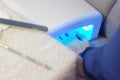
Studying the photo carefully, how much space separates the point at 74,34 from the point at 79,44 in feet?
0.36

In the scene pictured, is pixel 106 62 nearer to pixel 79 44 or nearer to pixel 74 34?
pixel 79 44

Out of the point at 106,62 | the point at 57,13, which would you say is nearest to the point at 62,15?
the point at 57,13

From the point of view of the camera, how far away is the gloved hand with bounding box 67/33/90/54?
2.99 feet

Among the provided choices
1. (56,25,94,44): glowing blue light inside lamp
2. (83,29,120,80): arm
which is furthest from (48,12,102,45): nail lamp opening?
(83,29,120,80): arm

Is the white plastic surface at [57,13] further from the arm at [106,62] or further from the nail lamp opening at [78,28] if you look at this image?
the arm at [106,62]

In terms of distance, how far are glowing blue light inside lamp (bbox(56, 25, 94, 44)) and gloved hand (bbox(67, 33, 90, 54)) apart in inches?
0.8

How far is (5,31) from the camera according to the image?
0.63 meters

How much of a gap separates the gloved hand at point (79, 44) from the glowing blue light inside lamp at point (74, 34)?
0.07 ft

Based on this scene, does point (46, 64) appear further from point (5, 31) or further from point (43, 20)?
point (43, 20)

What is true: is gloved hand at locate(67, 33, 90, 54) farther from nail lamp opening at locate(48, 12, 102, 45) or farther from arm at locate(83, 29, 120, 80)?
arm at locate(83, 29, 120, 80)

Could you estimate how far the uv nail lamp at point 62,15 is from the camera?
900 millimetres

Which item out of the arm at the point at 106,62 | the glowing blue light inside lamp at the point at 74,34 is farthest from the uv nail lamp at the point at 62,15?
the arm at the point at 106,62

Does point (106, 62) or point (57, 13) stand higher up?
point (106, 62)

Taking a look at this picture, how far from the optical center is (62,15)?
96 cm
